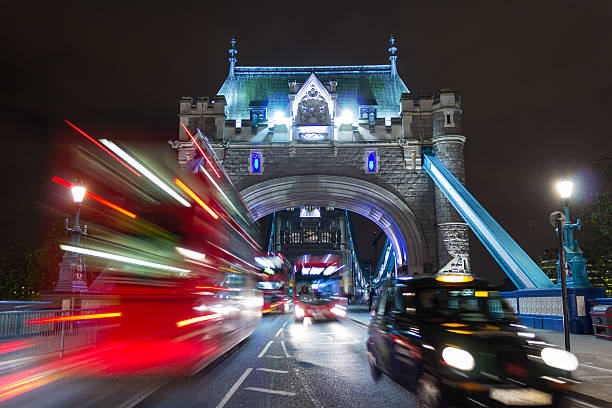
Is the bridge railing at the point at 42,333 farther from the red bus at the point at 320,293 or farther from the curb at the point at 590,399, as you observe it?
the red bus at the point at 320,293

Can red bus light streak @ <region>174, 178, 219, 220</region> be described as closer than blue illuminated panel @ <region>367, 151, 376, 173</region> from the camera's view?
Yes

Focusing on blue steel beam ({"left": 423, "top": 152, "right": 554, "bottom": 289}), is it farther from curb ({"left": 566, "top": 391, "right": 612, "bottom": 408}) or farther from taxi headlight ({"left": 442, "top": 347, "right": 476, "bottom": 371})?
taxi headlight ({"left": 442, "top": 347, "right": 476, "bottom": 371})

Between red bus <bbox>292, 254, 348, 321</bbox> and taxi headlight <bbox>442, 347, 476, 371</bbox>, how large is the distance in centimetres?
1944

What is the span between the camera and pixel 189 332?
24.5ft

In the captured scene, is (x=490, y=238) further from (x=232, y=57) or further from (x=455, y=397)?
(x=232, y=57)

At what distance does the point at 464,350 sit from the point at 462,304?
127 cm

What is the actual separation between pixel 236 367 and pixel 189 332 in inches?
62.9

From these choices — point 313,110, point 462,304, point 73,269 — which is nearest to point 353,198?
point 313,110

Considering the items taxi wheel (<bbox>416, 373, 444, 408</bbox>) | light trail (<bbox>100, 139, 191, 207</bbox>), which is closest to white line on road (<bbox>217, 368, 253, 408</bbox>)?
taxi wheel (<bbox>416, 373, 444, 408</bbox>)

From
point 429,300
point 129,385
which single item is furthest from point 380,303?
point 129,385

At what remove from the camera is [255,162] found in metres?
28.7

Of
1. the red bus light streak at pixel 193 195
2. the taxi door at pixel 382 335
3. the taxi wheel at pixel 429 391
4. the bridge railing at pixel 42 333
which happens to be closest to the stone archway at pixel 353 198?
the bridge railing at pixel 42 333

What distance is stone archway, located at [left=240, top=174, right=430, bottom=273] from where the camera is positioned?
27859 millimetres

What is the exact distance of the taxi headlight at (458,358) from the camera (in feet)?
15.2
